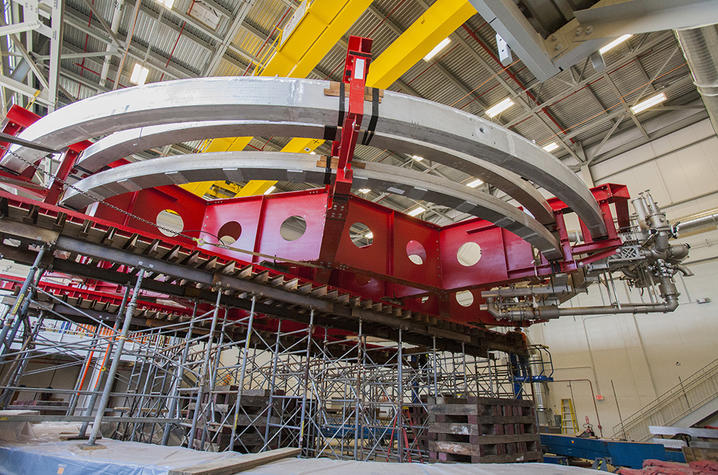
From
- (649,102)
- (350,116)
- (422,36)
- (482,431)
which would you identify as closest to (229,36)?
(422,36)

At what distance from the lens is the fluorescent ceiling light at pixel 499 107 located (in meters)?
15.9

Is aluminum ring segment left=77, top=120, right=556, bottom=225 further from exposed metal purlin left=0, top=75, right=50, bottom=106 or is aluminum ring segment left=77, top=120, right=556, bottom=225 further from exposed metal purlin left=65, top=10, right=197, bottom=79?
exposed metal purlin left=65, top=10, right=197, bottom=79

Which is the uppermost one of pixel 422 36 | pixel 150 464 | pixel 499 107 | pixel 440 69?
pixel 440 69

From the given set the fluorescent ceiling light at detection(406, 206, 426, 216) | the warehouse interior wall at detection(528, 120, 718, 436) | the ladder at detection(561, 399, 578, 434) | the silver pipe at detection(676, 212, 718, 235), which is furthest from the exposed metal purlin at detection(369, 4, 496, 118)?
the ladder at detection(561, 399, 578, 434)

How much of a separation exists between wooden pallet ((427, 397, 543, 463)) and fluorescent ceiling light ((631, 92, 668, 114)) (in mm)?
15112

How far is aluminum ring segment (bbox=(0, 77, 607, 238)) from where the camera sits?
4.39 m

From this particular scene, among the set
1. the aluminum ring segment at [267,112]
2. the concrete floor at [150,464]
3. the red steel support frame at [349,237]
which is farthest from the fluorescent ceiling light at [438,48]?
the concrete floor at [150,464]

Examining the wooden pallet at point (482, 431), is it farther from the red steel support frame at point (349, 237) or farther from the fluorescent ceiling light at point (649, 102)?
the fluorescent ceiling light at point (649, 102)

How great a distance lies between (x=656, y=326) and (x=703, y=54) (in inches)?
505

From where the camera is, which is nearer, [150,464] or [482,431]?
[150,464]

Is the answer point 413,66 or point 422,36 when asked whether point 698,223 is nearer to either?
point 422,36

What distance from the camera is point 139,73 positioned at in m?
14.4

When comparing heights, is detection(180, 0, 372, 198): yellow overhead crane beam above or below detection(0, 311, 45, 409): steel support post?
above

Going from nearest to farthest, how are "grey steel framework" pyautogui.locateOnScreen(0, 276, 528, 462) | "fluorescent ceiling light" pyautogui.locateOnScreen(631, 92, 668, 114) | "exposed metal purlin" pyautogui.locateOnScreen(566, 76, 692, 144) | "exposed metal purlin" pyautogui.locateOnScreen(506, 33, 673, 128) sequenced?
"grey steel framework" pyautogui.locateOnScreen(0, 276, 528, 462) < "exposed metal purlin" pyautogui.locateOnScreen(506, 33, 673, 128) < "exposed metal purlin" pyautogui.locateOnScreen(566, 76, 692, 144) < "fluorescent ceiling light" pyautogui.locateOnScreen(631, 92, 668, 114)
